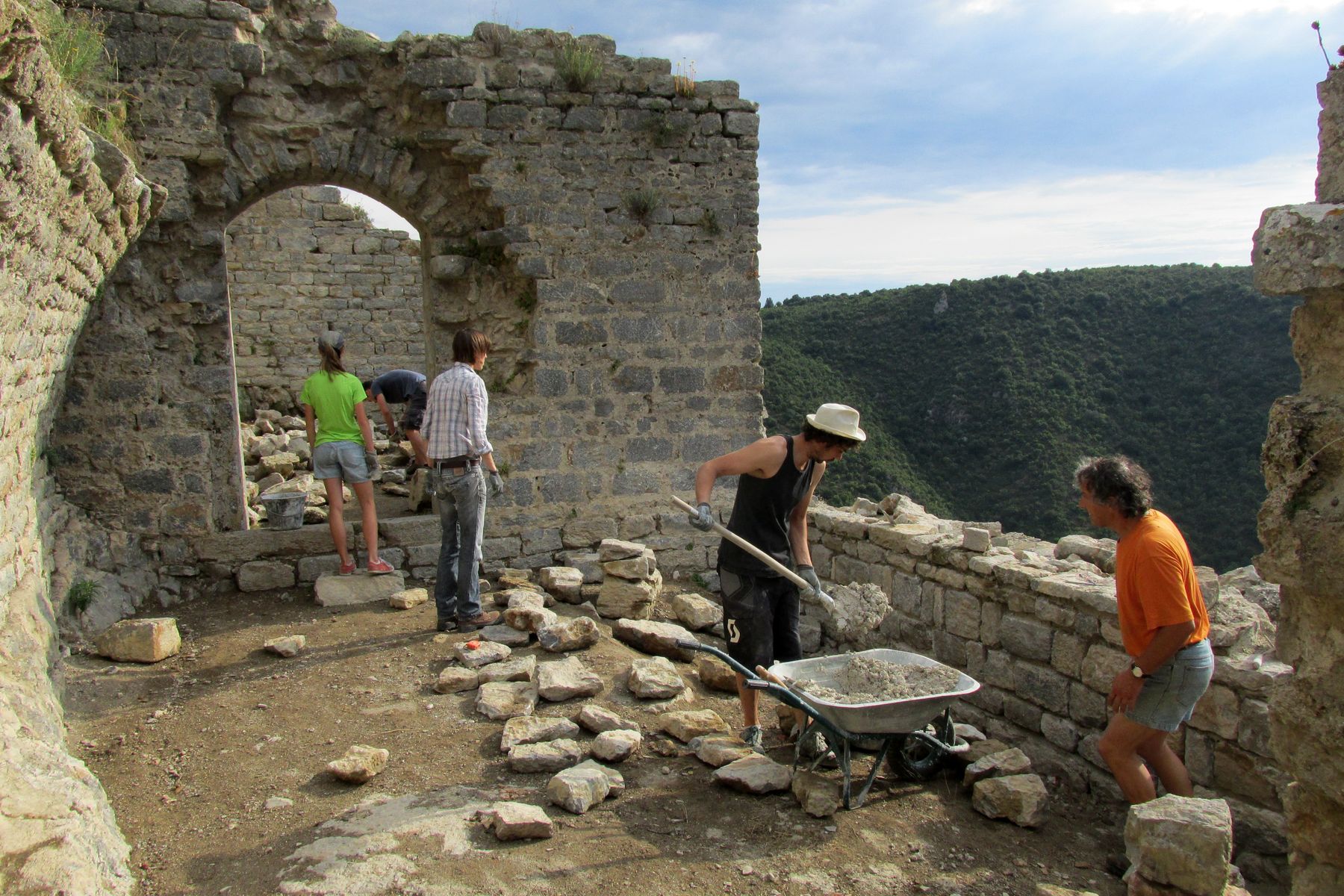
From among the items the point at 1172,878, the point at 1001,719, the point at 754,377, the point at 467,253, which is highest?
the point at 467,253

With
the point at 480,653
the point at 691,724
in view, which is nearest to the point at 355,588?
the point at 480,653

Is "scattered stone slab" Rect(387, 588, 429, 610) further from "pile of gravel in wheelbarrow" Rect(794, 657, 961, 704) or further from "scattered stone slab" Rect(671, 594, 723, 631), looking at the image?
"pile of gravel in wheelbarrow" Rect(794, 657, 961, 704)

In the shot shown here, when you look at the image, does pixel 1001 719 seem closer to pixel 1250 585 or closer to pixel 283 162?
pixel 1250 585

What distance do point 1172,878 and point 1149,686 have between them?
0.77 m

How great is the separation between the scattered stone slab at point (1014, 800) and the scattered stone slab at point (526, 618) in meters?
2.71

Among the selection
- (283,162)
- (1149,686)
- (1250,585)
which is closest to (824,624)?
(1250,585)

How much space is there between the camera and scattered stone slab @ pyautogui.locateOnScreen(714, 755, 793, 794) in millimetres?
3754

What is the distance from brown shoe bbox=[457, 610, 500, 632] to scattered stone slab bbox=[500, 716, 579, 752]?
1.40m

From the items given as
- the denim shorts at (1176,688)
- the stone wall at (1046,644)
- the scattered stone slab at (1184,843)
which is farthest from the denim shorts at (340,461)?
the scattered stone slab at (1184,843)

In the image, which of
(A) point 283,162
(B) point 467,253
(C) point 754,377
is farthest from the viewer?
(C) point 754,377

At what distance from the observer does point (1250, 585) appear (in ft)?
16.4

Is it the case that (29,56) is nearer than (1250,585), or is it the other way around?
(29,56)

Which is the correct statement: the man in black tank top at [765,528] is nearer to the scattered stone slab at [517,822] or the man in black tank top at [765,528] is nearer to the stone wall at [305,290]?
the scattered stone slab at [517,822]

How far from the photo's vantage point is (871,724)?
3.67 metres
